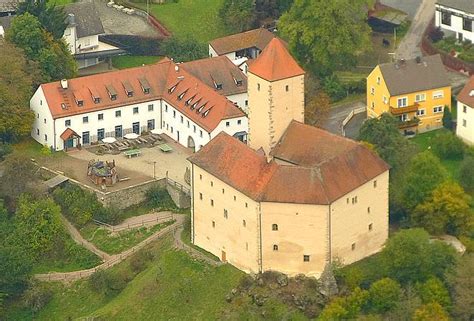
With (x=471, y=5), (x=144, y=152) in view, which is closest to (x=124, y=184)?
(x=144, y=152)

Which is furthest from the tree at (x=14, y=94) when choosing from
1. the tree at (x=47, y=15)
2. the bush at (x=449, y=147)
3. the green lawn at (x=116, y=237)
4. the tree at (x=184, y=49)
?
the bush at (x=449, y=147)

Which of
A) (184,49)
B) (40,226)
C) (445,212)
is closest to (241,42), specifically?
(184,49)

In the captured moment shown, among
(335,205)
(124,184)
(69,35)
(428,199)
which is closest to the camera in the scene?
(335,205)

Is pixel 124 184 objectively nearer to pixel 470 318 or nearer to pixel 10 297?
pixel 10 297

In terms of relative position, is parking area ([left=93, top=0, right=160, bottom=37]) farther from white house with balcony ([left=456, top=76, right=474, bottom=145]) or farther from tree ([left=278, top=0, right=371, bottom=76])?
white house with balcony ([left=456, top=76, right=474, bottom=145])

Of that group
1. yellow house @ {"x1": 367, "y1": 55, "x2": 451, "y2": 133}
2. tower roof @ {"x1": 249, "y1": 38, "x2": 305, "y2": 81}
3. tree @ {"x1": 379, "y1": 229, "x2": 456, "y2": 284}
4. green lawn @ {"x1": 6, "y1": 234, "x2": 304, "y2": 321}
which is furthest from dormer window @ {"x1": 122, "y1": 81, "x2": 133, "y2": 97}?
tree @ {"x1": 379, "y1": 229, "x2": 456, "y2": 284}

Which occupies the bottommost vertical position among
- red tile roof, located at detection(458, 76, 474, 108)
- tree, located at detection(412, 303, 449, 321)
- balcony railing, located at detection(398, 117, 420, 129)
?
tree, located at detection(412, 303, 449, 321)
